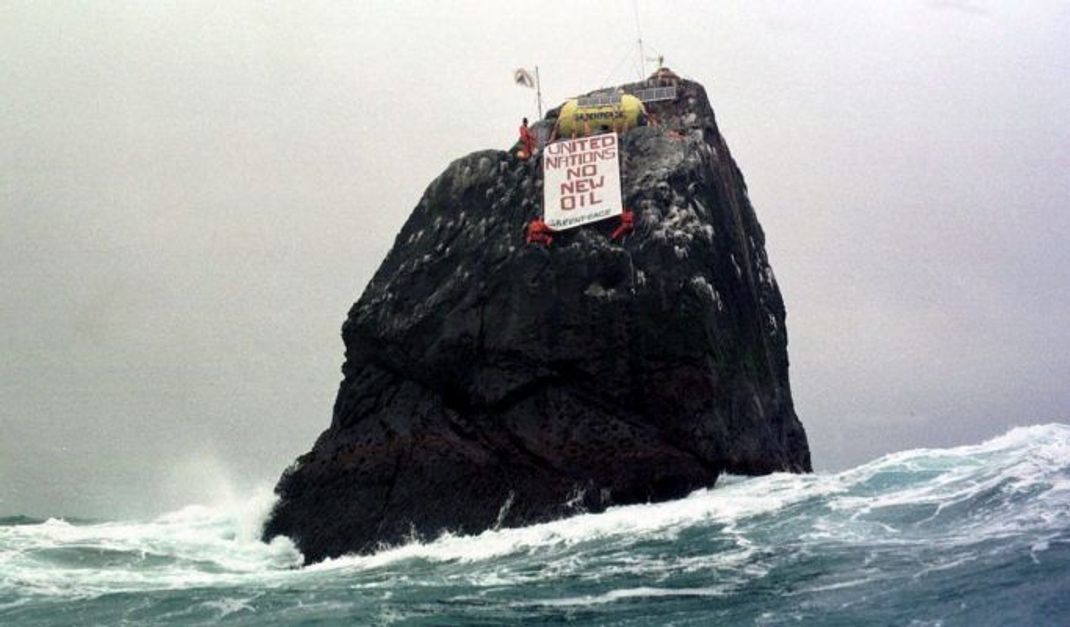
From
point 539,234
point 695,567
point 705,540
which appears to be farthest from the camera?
point 539,234

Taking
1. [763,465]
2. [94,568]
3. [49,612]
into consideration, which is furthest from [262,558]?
[763,465]

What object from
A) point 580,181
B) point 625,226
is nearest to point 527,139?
point 580,181

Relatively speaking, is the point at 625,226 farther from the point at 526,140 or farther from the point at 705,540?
the point at 705,540

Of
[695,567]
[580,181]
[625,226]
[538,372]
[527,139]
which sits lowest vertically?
[695,567]

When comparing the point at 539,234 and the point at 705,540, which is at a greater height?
the point at 539,234

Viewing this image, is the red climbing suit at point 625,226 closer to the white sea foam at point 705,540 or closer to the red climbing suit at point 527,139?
the red climbing suit at point 527,139

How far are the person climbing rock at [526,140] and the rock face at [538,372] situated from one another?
1.63 feet

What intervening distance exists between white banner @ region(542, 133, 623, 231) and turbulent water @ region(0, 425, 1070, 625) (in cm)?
911

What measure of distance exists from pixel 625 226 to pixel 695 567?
12804 mm

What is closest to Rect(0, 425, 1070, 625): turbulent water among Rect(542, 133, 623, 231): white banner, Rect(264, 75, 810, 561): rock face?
Rect(264, 75, 810, 561): rock face

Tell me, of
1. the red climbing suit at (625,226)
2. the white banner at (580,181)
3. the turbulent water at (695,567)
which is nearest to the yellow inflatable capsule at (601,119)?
the white banner at (580,181)

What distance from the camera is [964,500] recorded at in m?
23.4

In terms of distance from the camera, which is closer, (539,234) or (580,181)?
(539,234)

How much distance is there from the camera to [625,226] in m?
31.0
